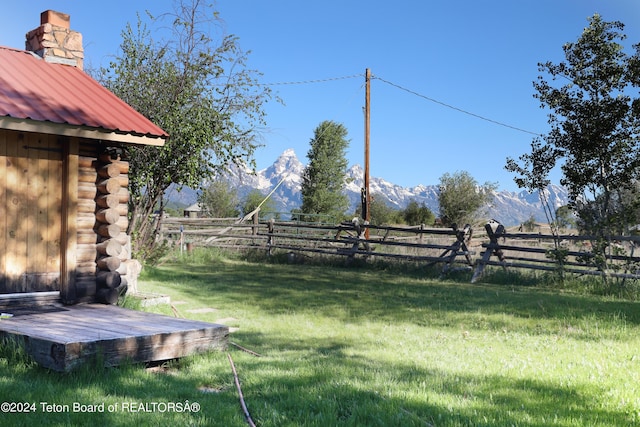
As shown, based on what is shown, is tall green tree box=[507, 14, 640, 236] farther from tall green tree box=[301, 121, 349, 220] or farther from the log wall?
tall green tree box=[301, 121, 349, 220]

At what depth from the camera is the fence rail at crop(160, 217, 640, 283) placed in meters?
12.2

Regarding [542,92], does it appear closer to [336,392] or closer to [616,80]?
[616,80]

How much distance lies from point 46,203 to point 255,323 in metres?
3.13

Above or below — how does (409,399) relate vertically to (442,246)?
below

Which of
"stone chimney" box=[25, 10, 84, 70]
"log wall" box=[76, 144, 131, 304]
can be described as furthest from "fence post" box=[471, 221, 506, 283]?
"stone chimney" box=[25, 10, 84, 70]

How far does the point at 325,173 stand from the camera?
190 ft

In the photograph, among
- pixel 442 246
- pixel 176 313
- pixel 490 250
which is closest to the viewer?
pixel 176 313

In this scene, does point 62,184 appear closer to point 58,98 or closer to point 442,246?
point 58,98

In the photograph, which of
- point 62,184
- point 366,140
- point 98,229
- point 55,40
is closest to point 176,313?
point 98,229

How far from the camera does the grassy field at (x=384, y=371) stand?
154 inches

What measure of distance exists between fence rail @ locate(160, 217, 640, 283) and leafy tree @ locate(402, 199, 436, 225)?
26.1 meters

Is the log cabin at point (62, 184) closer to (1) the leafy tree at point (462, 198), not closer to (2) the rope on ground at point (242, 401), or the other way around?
(2) the rope on ground at point (242, 401)

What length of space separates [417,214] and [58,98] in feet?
150

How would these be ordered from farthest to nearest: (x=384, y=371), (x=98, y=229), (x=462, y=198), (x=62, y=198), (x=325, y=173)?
(x=325, y=173) < (x=462, y=198) < (x=98, y=229) < (x=62, y=198) < (x=384, y=371)
